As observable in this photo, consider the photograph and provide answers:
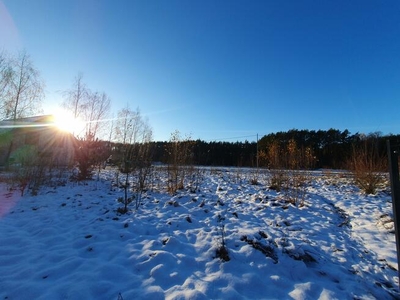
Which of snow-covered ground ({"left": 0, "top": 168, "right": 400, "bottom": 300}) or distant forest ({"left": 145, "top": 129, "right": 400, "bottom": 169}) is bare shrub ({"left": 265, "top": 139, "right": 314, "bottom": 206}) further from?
distant forest ({"left": 145, "top": 129, "right": 400, "bottom": 169})

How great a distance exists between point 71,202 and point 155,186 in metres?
3.09

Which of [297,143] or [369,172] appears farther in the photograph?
[297,143]

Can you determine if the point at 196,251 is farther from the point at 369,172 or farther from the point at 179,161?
the point at 369,172

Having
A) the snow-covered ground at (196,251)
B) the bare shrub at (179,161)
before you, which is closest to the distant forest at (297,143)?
the bare shrub at (179,161)

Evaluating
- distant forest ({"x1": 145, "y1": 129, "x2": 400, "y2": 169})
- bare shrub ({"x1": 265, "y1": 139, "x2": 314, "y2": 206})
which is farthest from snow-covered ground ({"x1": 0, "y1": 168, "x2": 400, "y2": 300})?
distant forest ({"x1": 145, "y1": 129, "x2": 400, "y2": 169})

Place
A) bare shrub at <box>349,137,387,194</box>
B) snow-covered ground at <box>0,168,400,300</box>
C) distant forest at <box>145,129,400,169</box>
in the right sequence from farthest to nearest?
distant forest at <box>145,129,400,169</box>, bare shrub at <box>349,137,387,194</box>, snow-covered ground at <box>0,168,400,300</box>

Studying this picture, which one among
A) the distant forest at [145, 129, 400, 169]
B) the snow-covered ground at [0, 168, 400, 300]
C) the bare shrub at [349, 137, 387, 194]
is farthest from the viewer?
the distant forest at [145, 129, 400, 169]

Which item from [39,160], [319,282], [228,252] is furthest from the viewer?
[39,160]

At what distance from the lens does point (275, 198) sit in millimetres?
6973

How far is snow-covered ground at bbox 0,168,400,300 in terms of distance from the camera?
249cm

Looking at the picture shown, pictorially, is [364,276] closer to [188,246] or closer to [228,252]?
[228,252]

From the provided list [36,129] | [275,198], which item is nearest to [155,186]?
[275,198]

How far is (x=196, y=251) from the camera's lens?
3.44m

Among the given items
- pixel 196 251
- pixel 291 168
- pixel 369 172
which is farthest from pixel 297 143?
pixel 196 251
